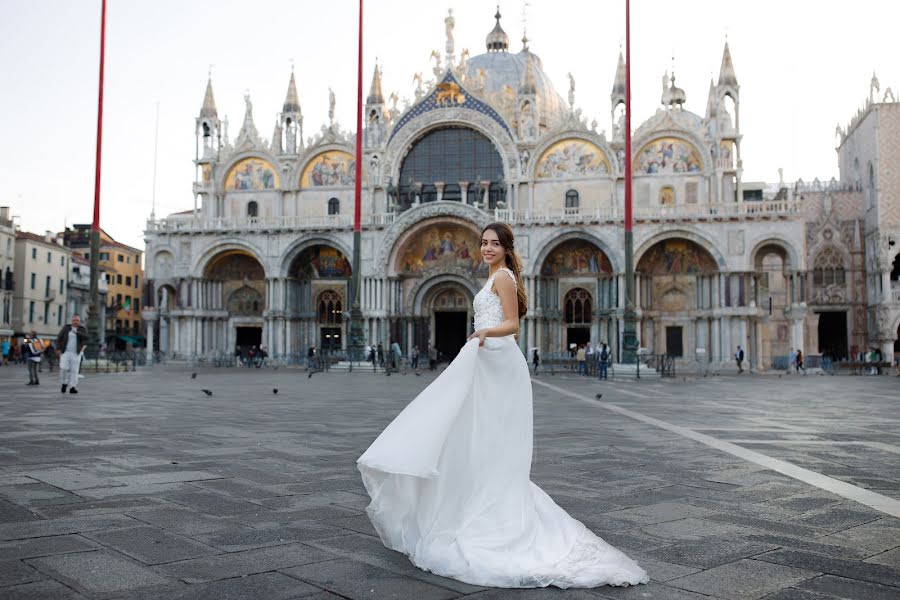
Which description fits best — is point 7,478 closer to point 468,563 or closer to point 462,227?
point 468,563

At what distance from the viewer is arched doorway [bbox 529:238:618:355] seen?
3869cm

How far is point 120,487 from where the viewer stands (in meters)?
5.86

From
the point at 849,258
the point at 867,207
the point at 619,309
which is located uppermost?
the point at 867,207

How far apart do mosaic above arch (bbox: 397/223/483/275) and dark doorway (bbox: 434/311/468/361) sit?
2.69 metres

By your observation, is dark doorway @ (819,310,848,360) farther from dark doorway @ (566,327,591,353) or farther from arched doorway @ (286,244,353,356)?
arched doorway @ (286,244,353,356)

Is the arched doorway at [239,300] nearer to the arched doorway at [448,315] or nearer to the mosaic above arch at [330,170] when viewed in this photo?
the mosaic above arch at [330,170]

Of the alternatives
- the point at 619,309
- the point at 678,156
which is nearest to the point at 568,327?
the point at 619,309

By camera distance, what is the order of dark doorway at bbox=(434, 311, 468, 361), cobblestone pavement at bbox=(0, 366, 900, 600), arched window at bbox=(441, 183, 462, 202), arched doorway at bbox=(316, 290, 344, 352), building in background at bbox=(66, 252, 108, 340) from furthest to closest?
building in background at bbox=(66, 252, 108, 340)
arched doorway at bbox=(316, 290, 344, 352)
dark doorway at bbox=(434, 311, 468, 361)
arched window at bbox=(441, 183, 462, 202)
cobblestone pavement at bbox=(0, 366, 900, 600)

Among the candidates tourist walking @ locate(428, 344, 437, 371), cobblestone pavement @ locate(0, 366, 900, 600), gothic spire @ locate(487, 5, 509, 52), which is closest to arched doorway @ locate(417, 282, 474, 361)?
tourist walking @ locate(428, 344, 437, 371)

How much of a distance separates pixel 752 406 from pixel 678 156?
25.9 m

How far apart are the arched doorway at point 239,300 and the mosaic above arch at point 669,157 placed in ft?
65.4

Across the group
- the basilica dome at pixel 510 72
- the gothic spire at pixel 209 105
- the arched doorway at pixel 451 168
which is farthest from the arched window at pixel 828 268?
the gothic spire at pixel 209 105

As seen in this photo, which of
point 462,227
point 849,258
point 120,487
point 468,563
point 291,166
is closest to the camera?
point 468,563

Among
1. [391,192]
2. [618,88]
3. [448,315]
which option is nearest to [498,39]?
[618,88]
